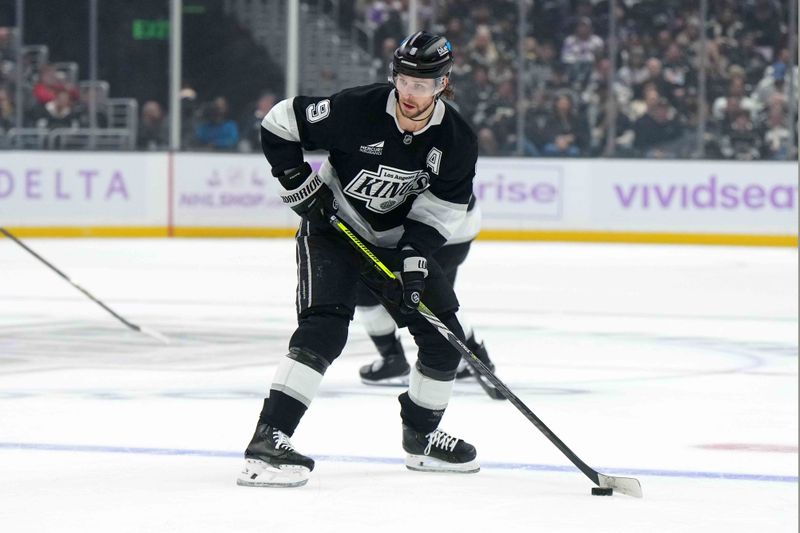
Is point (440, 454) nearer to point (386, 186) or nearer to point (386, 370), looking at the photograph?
point (386, 186)

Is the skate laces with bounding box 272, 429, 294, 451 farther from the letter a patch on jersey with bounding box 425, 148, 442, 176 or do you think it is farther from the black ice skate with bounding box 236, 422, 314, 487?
the letter a patch on jersey with bounding box 425, 148, 442, 176

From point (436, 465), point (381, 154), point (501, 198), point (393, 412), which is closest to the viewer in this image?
point (381, 154)

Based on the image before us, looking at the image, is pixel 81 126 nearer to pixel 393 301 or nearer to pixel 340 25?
pixel 340 25

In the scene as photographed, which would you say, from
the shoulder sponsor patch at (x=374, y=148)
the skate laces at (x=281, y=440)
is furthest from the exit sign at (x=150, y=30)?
the skate laces at (x=281, y=440)

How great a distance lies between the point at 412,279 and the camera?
3.53m

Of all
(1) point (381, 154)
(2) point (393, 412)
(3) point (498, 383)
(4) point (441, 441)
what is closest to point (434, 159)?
(1) point (381, 154)

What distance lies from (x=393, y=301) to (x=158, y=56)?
10.1 meters

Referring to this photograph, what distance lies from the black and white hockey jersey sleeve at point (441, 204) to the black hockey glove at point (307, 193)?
0.20 metres

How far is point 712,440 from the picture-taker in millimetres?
4160

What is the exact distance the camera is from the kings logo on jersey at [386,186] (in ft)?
11.8

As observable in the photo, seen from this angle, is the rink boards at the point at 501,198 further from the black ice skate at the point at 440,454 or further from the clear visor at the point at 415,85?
the clear visor at the point at 415,85

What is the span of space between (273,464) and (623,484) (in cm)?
76

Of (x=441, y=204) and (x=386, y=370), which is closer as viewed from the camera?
(x=441, y=204)

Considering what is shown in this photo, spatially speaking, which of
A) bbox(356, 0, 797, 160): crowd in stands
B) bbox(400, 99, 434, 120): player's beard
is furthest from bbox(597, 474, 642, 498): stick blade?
bbox(356, 0, 797, 160): crowd in stands
